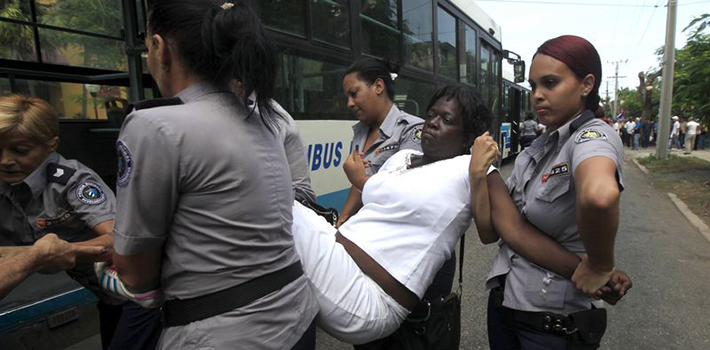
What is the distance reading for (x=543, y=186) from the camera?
4.74 feet

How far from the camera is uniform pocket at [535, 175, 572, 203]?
1366 mm

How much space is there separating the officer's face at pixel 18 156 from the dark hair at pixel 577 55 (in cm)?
187

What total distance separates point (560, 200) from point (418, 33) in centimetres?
416

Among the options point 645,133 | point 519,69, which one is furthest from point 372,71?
point 645,133

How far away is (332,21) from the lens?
3816 mm

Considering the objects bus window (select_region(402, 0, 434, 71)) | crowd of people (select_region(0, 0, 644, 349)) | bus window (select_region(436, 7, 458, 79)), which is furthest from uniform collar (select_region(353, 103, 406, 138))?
bus window (select_region(436, 7, 458, 79))

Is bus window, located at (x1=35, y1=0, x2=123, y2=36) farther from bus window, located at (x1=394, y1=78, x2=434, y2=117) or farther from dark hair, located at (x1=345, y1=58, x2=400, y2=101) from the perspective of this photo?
bus window, located at (x1=394, y1=78, x2=434, y2=117)

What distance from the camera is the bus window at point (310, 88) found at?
339cm

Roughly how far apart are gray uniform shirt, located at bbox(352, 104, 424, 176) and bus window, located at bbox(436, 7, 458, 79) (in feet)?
11.7

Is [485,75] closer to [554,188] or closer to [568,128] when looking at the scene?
[568,128]

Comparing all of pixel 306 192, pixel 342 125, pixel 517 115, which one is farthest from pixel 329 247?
pixel 517 115

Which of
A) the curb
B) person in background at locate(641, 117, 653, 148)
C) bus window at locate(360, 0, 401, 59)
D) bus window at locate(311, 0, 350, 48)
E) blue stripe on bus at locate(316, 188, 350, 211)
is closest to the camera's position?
bus window at locate(311, 0, 350, 48)

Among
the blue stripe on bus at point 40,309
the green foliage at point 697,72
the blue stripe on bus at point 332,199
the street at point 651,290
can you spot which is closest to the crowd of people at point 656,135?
the green foliage at point 697,72

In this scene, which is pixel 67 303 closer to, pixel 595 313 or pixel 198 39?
pixel 198 39
